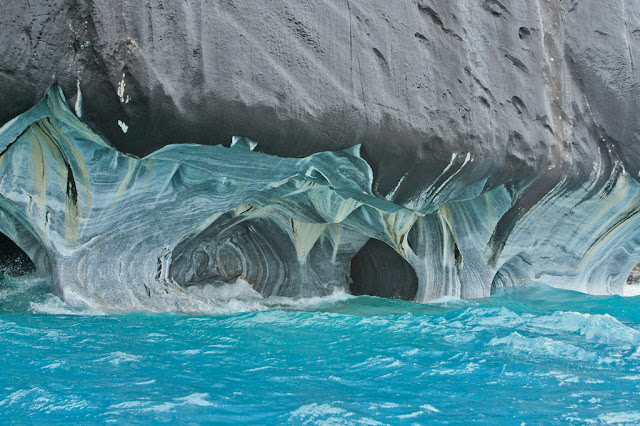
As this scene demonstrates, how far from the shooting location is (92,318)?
388 cm

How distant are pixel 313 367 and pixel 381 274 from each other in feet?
14.1

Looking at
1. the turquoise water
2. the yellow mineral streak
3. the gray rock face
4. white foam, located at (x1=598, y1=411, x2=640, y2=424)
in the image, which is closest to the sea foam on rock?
the yellow mineral streak

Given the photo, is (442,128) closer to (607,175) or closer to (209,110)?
(209,110)

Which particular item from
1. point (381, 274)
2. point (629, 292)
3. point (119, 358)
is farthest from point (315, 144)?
point (629, 292)

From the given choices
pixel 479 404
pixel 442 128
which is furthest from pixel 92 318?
pixel 442 128

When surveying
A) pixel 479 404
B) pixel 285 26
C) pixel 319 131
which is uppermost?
pixel 285 26

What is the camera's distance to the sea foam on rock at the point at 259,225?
3996mm

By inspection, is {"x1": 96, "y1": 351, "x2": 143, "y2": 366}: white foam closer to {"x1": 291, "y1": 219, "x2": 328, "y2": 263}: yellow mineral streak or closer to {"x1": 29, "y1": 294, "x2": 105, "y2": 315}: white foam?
{"x1": 29, "y1": 294, "x2": 105, "y2": 315}: white foam

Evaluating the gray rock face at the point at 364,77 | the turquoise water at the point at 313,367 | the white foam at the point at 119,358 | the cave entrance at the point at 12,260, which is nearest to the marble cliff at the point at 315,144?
the gray rock face at the point at 364,77

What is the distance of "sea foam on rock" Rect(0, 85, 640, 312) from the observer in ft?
13.1

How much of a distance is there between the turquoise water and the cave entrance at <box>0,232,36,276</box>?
1.60 meters

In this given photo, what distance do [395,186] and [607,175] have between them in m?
2.86

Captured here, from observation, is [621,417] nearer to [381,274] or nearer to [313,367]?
[313,367]

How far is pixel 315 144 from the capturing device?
408cm
